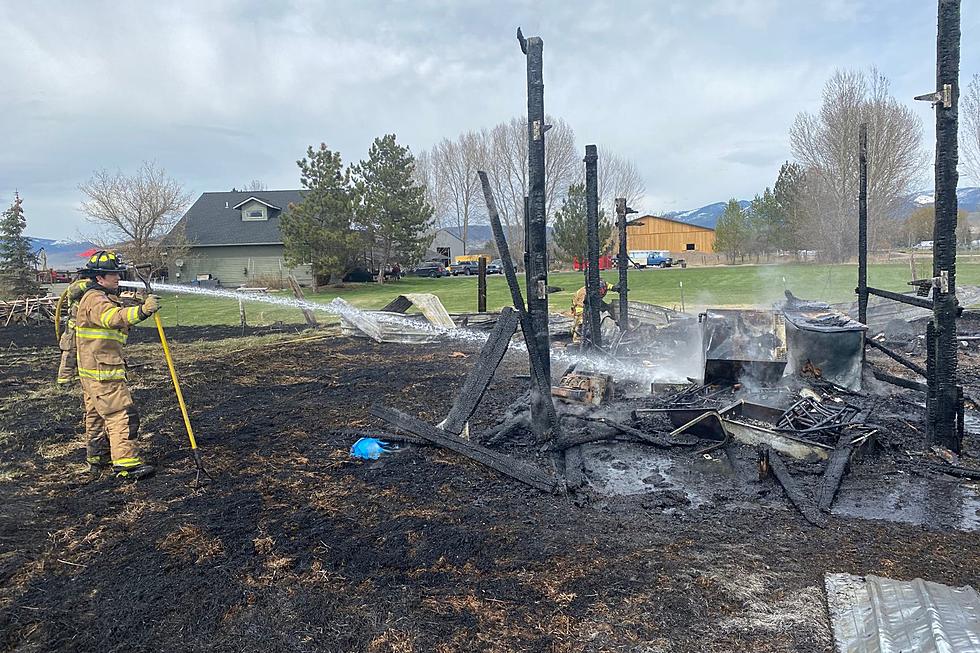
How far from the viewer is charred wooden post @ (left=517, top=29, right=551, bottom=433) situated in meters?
6.29

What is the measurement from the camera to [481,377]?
6352mm

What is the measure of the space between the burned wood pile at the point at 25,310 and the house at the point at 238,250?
1542 cm

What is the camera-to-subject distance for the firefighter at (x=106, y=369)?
598 cm

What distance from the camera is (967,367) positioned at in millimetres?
10031

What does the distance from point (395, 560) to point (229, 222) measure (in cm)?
4262

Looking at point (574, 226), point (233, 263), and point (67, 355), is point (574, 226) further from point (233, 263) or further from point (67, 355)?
point (67, 355)

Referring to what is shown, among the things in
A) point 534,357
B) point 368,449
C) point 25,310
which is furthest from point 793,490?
point 25,310

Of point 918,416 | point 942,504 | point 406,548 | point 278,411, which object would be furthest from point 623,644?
point 278,411

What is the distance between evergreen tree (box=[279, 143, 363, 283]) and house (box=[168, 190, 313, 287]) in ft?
15.7

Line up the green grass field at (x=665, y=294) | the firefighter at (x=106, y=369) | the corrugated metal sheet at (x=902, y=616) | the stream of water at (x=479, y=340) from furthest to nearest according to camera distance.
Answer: the green grass field at (x=665, y=294) < the stream of water at (x=479, y=340) < the firefighter at (x=106, y=369) < the corrugated metal sheet at (x=902, y=616)

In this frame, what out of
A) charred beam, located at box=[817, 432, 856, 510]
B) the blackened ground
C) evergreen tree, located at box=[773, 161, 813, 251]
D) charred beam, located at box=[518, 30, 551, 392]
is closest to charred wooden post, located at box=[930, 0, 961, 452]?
charred beam, located at box=[817, 432, 856, 510]

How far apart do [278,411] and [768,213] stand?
175ft

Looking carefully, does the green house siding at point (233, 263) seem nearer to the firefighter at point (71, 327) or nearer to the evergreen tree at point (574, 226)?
the evergreen tree at point (574, 226)

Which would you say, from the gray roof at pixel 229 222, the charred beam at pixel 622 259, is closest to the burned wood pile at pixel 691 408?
the charred beam at pixel 622 259
